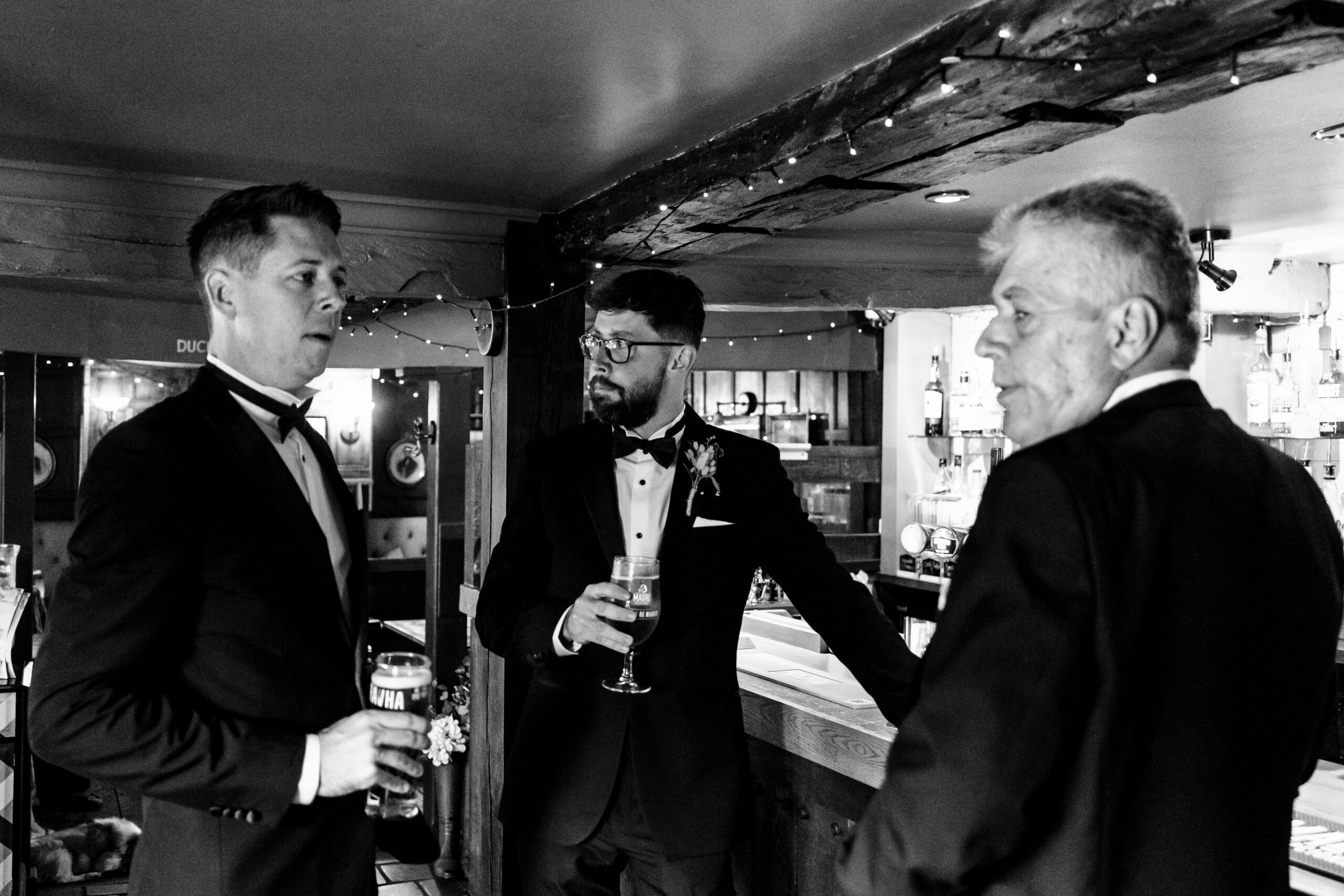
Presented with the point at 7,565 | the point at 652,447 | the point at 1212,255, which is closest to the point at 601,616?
the point at 652,447

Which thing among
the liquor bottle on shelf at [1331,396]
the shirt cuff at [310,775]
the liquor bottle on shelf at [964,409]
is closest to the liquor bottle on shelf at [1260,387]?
the liquor bottle on shelf at [1331,396]

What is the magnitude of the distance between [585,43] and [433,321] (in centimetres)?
520

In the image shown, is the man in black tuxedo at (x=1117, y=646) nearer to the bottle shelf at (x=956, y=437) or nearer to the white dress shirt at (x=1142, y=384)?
the white dress shirt at (x=1142, y=384)

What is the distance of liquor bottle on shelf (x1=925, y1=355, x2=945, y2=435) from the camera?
26.4 ft

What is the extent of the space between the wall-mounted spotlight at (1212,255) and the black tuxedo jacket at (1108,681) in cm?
438

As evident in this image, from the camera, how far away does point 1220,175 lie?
4.40 meters

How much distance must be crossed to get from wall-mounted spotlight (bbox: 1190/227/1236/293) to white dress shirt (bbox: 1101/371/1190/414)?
431cm

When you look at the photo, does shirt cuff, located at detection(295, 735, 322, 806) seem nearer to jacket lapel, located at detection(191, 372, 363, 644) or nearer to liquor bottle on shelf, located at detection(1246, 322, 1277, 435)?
jacket lapel, located at detection(191, 372, 363, 644)

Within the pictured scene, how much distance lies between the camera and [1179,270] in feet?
4.78

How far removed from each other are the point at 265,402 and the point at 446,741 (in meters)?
3.47

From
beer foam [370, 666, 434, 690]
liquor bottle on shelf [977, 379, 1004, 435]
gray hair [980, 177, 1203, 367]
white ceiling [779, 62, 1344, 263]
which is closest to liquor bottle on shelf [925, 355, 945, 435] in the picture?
liquor bottle on shelf [977, 379, 1004, 435]

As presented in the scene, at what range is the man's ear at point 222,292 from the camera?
1926 mm

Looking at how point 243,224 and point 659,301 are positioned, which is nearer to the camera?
point 243,224

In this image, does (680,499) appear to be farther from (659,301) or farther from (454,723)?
(454,723)
